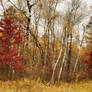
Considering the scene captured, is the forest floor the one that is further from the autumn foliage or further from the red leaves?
the autumn foliage

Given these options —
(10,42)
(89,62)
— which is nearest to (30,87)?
(10,42)

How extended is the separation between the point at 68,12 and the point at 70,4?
1.79 meters

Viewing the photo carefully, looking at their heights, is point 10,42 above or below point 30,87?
above

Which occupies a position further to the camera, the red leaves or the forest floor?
the red leaves

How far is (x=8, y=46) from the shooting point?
36.9ft

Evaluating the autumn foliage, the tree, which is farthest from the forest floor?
the autumn foliage

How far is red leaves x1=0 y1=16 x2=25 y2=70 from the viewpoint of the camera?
11000 millimetres

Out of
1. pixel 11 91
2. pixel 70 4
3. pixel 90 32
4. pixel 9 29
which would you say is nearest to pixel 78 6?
pixel 70 4

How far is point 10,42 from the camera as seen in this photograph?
11.4 metres

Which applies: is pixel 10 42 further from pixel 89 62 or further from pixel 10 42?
pixel 89 62

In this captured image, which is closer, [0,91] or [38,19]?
[0,91]

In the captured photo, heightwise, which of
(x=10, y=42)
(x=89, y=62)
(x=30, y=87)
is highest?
(x=10, y=42)

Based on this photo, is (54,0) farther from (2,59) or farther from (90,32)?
(90,32)

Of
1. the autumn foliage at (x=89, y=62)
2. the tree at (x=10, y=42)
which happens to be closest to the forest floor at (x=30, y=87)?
the tree at (x=10, y=42)
